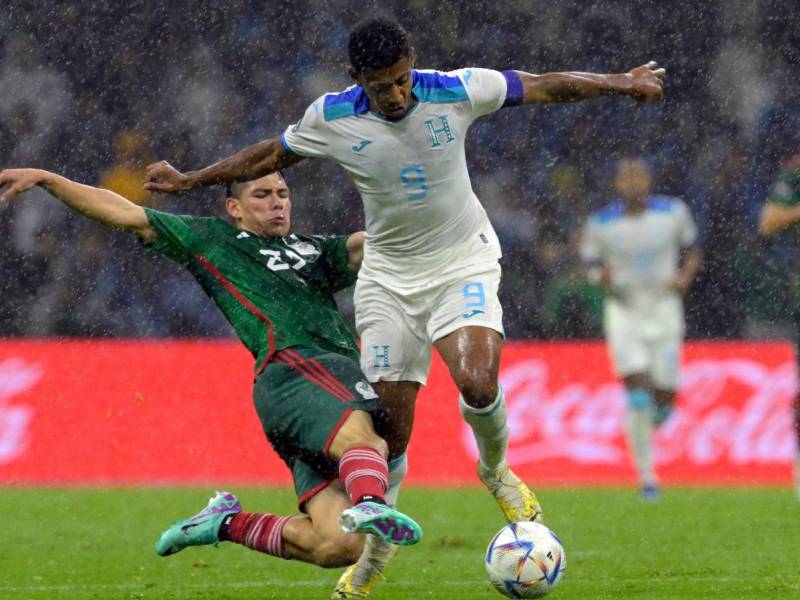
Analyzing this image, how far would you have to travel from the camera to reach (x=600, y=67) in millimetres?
14250

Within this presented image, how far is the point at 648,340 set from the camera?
1134 centimetres

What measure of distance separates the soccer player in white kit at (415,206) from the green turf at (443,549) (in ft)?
2.06

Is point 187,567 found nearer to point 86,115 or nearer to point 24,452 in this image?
point 24,452

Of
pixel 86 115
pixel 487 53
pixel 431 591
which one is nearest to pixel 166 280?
pixel 86 115

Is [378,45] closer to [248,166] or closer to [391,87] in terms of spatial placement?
[391,87]

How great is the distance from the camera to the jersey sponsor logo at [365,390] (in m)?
5.89

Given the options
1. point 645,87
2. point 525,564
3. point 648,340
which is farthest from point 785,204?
point 525,564

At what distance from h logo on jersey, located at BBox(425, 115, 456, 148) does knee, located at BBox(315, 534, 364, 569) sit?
5.27 feet

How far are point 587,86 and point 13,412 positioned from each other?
22.4 feet

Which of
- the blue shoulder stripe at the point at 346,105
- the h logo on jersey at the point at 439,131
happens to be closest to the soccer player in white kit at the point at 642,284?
the h logo on jersey at the point at 439,131

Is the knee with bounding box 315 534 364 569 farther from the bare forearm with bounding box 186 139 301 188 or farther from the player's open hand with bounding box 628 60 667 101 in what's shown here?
the player's open hand with bounding box 628 60 667 101

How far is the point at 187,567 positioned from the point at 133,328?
5.86m

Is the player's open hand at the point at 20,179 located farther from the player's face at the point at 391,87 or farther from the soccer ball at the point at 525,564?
the soccer ball at the point at 525,564

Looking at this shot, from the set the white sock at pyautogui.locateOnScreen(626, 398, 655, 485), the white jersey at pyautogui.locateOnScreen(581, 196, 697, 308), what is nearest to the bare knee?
the white sock at pyautogui.locateOnScreen(626, 398, 655, 485)
